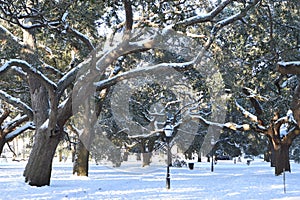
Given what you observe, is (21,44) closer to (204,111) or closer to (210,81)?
(210,81)

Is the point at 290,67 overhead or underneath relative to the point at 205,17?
underneath

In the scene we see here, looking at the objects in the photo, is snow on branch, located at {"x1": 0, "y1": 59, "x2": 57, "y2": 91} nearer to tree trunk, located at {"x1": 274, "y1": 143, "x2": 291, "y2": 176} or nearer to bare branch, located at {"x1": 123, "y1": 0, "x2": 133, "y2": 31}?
bare branch, located at {"x1": 123, "y1": 0, "x2": 133, "y2": 31}

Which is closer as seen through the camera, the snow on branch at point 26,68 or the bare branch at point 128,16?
the bare branch at point 128,16

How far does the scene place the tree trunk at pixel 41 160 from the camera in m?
14.6

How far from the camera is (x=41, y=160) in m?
14.7

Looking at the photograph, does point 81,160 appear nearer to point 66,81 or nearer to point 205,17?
point 66,81

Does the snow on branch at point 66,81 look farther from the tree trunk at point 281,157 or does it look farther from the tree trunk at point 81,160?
the tree trunk at point 281,157

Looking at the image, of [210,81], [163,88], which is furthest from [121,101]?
[210,81]

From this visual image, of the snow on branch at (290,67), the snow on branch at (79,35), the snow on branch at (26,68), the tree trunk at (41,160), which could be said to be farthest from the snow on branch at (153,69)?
the snow on branch at (290,67)

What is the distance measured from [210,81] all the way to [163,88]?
331 cm

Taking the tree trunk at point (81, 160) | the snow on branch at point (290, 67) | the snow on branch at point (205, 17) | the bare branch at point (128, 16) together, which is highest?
the snow on branch at point (205, 17)

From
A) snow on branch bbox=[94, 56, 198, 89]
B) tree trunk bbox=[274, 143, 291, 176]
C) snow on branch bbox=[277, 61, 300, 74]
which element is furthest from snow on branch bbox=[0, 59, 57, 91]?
tree trunk bbox=[274, 143, 291, 176]

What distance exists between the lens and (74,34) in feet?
45.9

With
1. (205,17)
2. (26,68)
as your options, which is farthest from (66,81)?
(205,17)
